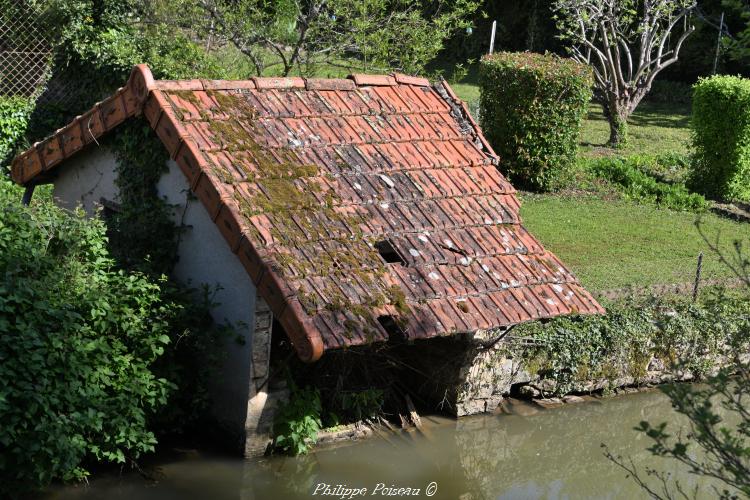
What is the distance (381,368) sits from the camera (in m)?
10.1

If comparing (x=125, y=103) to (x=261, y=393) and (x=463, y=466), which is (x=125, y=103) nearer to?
(x=261, y=393)

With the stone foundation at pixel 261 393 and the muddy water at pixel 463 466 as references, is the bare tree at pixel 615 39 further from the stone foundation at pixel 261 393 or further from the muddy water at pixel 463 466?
the stone foundation at pixel 261 393

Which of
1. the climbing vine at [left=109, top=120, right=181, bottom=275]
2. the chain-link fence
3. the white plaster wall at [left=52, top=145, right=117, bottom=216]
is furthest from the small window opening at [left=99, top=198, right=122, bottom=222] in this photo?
the chain-link fence

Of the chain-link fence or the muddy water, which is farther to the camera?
the chain-link fence

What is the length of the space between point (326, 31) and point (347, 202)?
7.61 metres

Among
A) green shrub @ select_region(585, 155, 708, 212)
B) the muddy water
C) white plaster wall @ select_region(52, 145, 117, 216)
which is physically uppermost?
white plaster wall @ select_region(52, 145, 117, 216)

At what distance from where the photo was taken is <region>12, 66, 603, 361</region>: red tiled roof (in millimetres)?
8391

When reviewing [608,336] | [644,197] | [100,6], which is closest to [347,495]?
[608,336]

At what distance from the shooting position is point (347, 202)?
30.5 feet

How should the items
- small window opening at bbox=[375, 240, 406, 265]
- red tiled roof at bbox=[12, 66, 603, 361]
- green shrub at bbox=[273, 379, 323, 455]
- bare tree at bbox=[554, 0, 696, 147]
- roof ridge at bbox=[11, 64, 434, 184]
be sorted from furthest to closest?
1. bare tree at bbox=[554, 0, 696, 147]
2. roof ridge at bbox=[11, 64, 434, 184]
3. small window opening at bbox=[375, 240, 406, 265]
4. green shrub at bbox=[273, 379, 323, 455]
5. red tiled roof at bbox=[12, 66, 603, 361]

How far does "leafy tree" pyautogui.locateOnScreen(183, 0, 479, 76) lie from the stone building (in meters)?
5.11

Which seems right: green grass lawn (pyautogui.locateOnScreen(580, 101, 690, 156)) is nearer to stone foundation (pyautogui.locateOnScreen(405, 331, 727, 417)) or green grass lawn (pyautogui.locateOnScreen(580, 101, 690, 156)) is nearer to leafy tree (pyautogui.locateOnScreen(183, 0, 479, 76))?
leafy tree (pyautogui.locateOnScreen(183, 0, 479, 76))

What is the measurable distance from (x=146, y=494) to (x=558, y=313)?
4034 millimetres

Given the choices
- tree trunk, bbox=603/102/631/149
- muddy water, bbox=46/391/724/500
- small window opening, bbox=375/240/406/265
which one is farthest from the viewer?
tree trunk, bbox=603/102/631/149
